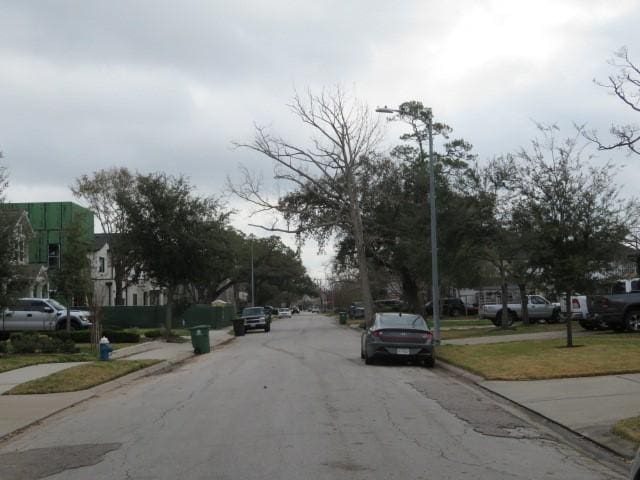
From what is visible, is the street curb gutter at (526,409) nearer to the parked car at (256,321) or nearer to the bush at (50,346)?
the bush at (50,346)

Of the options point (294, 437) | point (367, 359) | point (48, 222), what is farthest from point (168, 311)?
point (294, 437)

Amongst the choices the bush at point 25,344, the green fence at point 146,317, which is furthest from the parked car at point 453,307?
the bush at point 25,344

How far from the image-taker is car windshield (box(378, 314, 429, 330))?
61.6ft

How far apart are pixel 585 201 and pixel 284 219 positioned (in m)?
27.3

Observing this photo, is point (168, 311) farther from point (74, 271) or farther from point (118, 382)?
point (118, 382)

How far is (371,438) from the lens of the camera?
866 centimetres

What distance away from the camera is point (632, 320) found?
23.7 metres

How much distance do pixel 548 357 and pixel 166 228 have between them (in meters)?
20.2

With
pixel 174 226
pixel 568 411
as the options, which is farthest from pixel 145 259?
pixel 568 411

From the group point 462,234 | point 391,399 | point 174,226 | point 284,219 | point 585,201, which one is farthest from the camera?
point 284,219

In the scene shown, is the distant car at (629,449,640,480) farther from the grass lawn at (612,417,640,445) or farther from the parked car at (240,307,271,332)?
the parked car at (240,307,271,332)

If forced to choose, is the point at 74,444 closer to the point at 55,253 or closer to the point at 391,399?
the point at 391,399

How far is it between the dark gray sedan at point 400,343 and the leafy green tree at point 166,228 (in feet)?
51.9

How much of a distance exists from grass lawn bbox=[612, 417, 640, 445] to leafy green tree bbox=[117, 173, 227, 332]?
25451 millimetres
